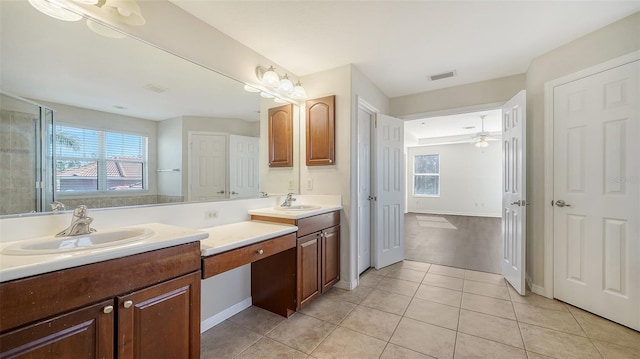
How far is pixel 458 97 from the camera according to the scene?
3.41 metres

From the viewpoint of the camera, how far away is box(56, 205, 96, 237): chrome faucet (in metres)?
1.23

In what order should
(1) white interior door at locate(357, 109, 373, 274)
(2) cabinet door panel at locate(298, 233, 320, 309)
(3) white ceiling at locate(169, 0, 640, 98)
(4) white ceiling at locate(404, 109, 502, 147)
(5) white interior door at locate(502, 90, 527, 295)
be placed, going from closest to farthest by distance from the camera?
(3) white ceiling at locate(169, 0, 640, 98), (2) cabinet door panel at locate(298, 233, 320, 309), (5) white interior door at locate(502, 90, 527, 295), (1) white interior door at locate(357, 109, 373, 274), (4) white ceiling at locate(404, 109, 502, 147)

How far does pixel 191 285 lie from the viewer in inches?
52.3

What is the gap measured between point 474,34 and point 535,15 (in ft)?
1.34

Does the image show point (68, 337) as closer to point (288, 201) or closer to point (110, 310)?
point (110, 310)

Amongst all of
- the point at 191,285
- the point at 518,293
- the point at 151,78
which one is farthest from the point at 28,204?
the point at 518,293

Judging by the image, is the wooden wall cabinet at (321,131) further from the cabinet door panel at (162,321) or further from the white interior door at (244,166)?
the cabinet door panel at (162,321)

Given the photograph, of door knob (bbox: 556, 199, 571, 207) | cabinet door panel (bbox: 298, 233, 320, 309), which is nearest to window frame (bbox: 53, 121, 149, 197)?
cabinet door panel (bbox: 298, 233, 320, 309)

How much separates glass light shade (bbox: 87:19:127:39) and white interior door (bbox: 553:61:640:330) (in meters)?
3.64

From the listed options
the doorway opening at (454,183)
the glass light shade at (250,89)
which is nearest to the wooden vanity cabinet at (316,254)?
the glass light shade at (250,89)

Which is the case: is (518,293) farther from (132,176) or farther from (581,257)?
(132,176)

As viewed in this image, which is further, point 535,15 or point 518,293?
point 518,293

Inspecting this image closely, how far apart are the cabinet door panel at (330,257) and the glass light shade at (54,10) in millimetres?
2276

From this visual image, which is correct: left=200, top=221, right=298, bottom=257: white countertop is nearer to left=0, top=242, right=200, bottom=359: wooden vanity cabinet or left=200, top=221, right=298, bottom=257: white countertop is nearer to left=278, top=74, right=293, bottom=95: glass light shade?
left=0, top=242, right=200, bottom=359: wooden vanity cabinet
